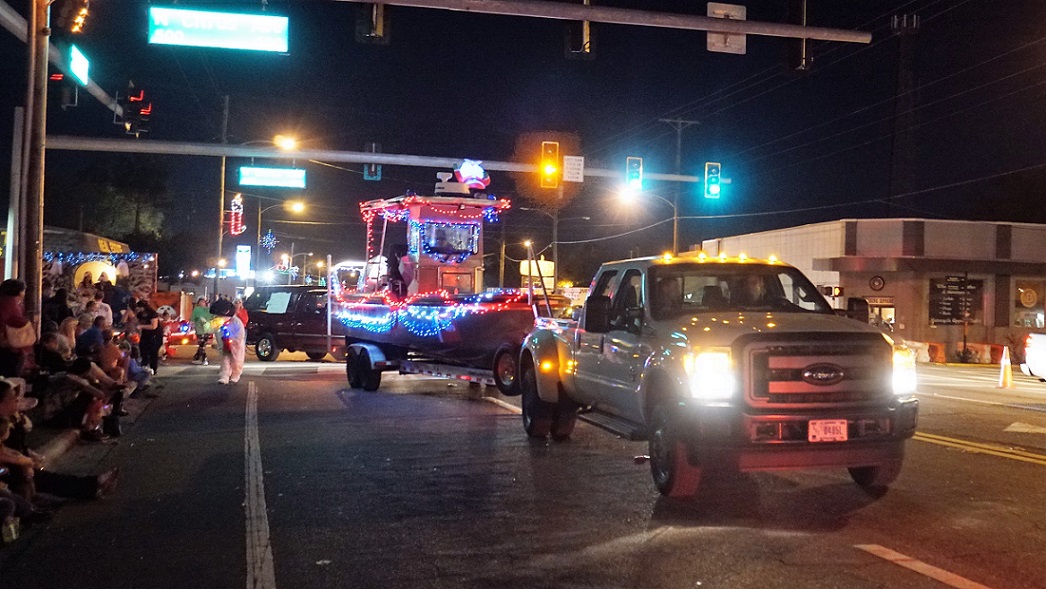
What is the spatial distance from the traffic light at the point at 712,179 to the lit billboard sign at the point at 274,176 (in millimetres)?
18108

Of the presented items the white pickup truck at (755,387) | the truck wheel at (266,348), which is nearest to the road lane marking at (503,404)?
the white pickup truck at (755,387)

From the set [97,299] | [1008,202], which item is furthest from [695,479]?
[1008,202]

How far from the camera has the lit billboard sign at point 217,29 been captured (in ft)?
53.1

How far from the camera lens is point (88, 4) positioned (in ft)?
45.6

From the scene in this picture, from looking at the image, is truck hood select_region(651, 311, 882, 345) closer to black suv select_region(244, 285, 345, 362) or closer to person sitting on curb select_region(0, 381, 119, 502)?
person sitting on curb select_region(0, 381, 119, 502)

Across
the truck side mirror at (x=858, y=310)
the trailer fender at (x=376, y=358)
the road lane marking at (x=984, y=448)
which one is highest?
the truck side mirror at (x=858, y=310)

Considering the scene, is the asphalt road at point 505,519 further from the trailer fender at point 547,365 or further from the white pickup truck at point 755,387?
the trailer fender at point 547,365

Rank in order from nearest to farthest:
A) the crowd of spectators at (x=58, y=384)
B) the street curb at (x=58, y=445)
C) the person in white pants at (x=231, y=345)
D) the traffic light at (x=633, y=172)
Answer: the crowd of spectators at (x=58, y=384)
the street curb at (x=58, y=445)
the person in white pants at (x=231, y=345)
the traffic light at (x=633, y=172)

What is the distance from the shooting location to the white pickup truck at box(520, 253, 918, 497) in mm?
7266

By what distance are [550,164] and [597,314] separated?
1401 cm

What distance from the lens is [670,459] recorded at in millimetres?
7750

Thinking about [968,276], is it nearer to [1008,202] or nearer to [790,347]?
[1008,202]

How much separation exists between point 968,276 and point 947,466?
32.4 meters

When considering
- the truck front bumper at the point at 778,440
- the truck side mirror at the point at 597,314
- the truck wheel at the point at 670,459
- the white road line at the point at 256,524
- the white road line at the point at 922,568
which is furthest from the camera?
the truck side mirror at the point at 597,314
